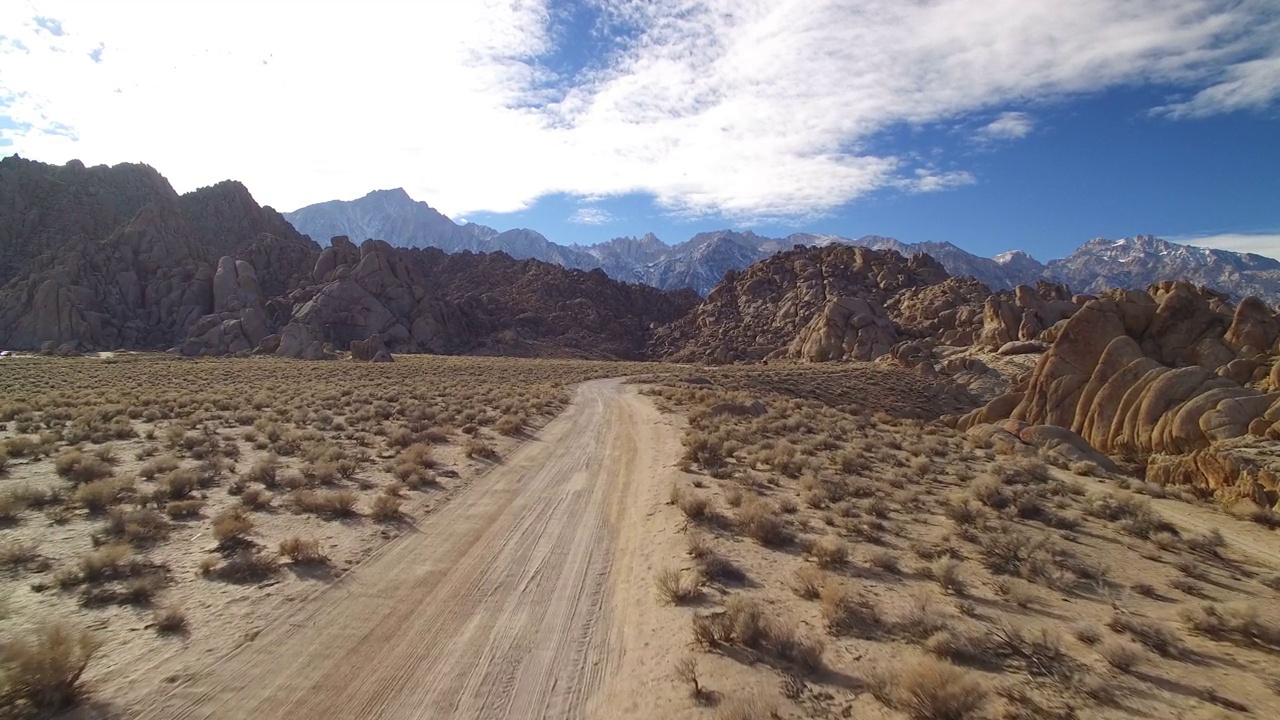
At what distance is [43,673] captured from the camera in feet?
16.4

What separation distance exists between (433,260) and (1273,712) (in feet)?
501

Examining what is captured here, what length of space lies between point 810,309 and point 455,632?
312 ft

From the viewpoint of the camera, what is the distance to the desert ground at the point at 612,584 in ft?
17.8

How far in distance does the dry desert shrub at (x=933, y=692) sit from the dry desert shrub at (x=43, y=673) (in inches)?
278

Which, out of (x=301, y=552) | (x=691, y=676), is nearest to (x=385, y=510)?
(x=301, y=552)

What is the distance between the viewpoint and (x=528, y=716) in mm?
5277

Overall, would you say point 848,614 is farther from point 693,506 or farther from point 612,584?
point 693,506

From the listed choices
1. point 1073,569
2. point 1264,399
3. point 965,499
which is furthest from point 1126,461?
point 1073,569

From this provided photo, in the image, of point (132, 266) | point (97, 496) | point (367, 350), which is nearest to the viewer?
point (97, 496)

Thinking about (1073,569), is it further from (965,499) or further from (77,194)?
(77,194)

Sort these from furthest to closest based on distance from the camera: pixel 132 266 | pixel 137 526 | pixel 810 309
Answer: pixel 810 309, pixel 132 266, pixel 137 526

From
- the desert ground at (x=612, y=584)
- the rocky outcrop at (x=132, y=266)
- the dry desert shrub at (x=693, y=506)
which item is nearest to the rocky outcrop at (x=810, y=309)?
the desert ground at (x=612, y=584)

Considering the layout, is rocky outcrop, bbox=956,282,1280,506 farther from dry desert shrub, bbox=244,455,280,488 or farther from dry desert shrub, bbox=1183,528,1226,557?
dry desert shrub, bbox=244,455,280,488

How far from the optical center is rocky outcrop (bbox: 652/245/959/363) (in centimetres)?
7094
